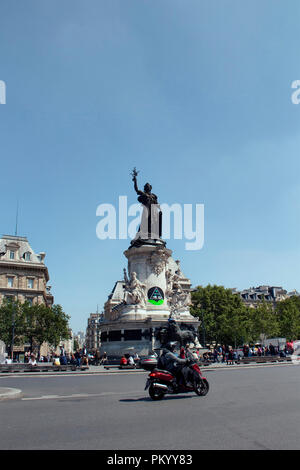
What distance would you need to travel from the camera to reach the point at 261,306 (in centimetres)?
7569

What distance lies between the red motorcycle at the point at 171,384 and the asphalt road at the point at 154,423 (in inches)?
9.5

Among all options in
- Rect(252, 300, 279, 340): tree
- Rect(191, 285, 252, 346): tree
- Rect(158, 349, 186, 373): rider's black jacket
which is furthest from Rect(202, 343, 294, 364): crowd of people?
Rect(158, 349, 186, 373): rider's black jacket

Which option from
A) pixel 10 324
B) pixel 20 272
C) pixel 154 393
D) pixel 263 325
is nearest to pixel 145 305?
pixel 10 324

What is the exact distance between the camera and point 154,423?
719cm

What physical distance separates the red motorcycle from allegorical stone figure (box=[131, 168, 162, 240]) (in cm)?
2867

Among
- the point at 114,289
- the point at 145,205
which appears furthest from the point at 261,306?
the point at 145,205

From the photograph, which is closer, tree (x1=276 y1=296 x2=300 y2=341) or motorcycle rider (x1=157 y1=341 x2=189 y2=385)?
motorcycle rider (x1=157 y1=341 x2=189 y2=385)

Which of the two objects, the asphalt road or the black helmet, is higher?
the black helmet

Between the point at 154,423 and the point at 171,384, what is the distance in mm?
3905

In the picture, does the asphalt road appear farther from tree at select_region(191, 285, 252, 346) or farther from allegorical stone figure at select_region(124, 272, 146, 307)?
tree at select_region(191, 285, 252, 346)

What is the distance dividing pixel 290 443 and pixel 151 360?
6.81m

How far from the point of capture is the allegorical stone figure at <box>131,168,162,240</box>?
1585 inches
